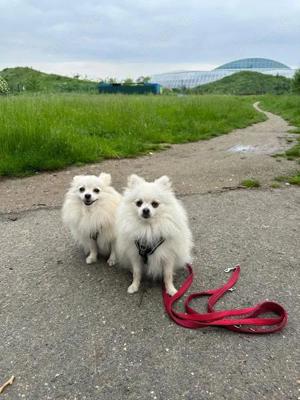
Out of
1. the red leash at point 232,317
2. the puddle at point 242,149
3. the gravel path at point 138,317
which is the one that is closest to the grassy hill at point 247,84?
the puddle at point 242,149

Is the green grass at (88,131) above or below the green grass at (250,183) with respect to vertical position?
above

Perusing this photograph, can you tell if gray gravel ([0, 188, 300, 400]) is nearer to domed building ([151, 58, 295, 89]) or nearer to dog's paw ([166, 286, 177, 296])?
dog's paw ([166, 286, 177, 296])

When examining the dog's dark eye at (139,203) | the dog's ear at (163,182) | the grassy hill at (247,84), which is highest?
the dog's ear at (163,182)

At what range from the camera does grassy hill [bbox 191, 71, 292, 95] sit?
57906 millimetres

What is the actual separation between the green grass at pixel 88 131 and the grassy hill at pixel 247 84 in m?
46.5

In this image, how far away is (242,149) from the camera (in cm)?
794

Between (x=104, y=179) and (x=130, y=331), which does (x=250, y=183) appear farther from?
(x=130, y=331)

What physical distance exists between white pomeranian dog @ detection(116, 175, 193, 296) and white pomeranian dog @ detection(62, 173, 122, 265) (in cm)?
25

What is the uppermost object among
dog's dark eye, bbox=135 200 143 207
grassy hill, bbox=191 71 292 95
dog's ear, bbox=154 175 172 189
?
dog's ear, bbox=154 175 172 189

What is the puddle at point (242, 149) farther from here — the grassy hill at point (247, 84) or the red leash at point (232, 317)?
the grassy hill at point (247, 84)

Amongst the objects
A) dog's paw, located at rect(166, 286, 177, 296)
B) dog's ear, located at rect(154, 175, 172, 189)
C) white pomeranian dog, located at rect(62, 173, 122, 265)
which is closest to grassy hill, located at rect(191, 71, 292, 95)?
white pomeranian dog, located at rect(62, 173, 122, 265)

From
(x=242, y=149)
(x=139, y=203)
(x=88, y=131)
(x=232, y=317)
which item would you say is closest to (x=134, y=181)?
(x=139, y=203)

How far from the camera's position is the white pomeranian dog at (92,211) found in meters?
2.92

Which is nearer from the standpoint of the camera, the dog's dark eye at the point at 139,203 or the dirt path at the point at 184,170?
the dog's dark eye at the point at 139,203
